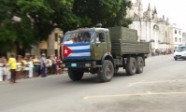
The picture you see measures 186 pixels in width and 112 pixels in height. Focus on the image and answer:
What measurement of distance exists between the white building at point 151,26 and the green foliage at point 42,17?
52.2 metres

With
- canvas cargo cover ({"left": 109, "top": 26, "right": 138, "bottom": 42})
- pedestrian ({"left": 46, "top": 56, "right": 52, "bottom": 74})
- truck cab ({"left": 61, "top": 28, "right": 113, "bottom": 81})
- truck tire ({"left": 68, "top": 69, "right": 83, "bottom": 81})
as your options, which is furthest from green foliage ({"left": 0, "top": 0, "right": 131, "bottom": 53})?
truck cab ({"left": 61, "top": 28, "right": 113, "bottom": 81})

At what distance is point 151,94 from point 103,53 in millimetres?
5598

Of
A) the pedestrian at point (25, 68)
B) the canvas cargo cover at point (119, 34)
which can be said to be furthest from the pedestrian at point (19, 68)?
the canvas cargo cover at point (119, 34)

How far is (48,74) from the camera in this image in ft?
86.5

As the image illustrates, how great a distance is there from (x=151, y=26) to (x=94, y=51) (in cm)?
8557

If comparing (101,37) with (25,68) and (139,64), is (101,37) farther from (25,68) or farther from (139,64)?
(25,68)

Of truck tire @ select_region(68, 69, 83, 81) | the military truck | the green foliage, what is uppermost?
the green foliage

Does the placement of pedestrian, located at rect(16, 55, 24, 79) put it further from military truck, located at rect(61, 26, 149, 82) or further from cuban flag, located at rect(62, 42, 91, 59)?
cuban flag, located at rect(62, 42, 91, 59)

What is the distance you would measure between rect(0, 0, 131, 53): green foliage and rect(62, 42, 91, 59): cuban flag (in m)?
8.56

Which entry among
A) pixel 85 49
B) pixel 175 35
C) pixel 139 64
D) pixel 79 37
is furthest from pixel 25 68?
pixel 175 35

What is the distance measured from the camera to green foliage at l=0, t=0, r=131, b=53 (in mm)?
27609

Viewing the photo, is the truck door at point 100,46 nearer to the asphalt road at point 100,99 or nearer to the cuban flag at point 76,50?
the cuban flag at point 76,50

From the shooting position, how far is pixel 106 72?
19.7 m

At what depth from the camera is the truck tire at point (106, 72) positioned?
19.3 meters
